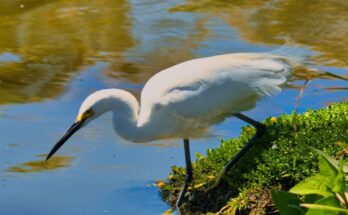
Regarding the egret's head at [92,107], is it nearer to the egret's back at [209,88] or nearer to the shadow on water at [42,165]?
the egret's back at [209,88]

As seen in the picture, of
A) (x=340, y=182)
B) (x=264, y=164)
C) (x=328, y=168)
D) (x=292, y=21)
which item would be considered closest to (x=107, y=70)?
(x=292, y=21)

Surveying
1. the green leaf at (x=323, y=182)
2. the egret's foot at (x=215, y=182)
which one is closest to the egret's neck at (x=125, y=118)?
the egret's foot at (x=215, y=182)

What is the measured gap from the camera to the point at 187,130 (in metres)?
5.46

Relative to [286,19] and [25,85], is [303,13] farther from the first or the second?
[25,85]

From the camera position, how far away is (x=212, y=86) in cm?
530

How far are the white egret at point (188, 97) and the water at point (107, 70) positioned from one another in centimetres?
53

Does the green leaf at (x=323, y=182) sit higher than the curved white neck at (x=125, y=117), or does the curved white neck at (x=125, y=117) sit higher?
the green leaf at (x=323, y=182)

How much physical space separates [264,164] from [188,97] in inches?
24.3

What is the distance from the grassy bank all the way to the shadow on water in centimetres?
79

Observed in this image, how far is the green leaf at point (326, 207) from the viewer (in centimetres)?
327

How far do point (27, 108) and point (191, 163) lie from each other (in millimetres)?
1850

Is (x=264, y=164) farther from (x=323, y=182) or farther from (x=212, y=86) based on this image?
(x=323, y=182)

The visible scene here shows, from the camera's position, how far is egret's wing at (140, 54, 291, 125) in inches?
208

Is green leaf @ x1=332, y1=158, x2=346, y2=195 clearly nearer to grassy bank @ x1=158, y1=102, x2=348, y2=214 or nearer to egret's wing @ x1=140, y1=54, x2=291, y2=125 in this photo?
grassy bank @ x1=158, y1=102, x2=348, y2=214
